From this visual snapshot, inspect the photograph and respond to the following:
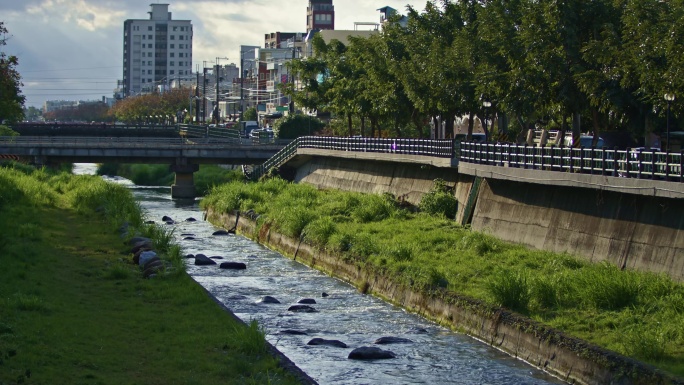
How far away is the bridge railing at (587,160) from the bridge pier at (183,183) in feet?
144

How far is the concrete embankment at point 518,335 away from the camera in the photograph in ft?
65.6

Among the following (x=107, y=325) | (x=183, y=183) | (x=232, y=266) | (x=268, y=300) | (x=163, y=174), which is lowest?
(x=163, y=174)

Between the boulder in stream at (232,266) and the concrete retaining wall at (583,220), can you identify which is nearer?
the concrete retaining wall at (583,220)

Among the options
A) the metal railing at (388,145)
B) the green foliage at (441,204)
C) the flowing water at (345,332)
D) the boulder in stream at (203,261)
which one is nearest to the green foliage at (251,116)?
the metal railing at (388,145)

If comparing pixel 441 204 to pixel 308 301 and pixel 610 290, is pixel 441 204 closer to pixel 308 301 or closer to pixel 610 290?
pixel 308 301

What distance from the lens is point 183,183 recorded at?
84.8 metres

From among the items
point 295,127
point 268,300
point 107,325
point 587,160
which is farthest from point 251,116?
point 107,325

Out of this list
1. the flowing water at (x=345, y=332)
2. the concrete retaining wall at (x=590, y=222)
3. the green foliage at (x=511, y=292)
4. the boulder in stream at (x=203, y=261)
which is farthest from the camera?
the boulder in stream at (x=203, y=261)

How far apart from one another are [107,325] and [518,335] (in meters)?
8.99

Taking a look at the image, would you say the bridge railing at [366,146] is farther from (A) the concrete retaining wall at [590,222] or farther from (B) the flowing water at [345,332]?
(B) the flowing water at [345,332]

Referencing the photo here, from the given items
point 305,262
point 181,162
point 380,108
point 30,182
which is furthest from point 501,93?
point 181,162

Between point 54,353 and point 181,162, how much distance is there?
219 feet

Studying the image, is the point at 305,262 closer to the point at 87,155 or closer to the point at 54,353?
the point at 54,353

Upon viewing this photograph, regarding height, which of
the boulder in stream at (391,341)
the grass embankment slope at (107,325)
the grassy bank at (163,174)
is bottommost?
the grassy bank at (163,174)
